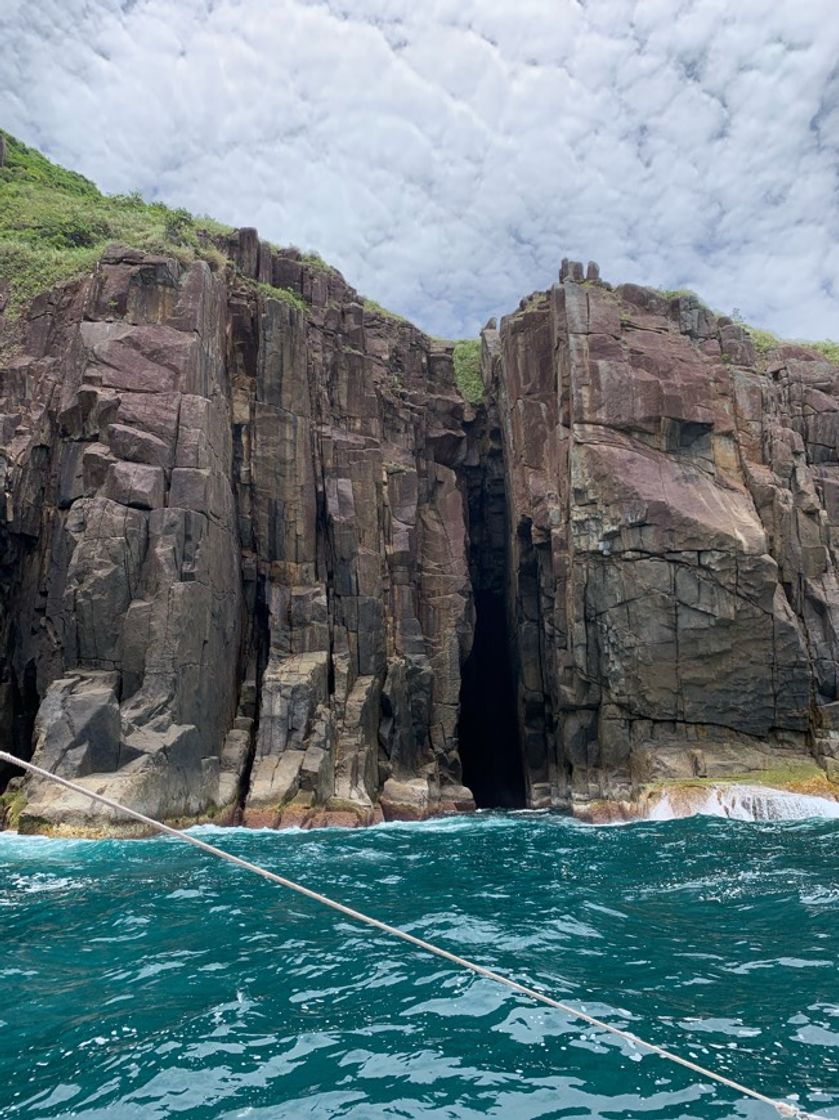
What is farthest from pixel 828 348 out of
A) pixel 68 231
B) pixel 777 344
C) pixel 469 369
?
pixel 68 231

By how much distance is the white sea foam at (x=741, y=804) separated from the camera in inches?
1169

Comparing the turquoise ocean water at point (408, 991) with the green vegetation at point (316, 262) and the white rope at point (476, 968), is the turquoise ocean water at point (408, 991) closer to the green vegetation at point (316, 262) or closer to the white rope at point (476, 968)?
the white rope at point (476, 968)

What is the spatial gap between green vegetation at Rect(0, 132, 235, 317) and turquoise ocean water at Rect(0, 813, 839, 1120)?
2848cm

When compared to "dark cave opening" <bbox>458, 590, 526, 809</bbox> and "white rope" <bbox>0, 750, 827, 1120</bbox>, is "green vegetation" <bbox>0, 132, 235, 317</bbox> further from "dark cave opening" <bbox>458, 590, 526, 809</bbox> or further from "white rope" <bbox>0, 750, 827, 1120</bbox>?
"white rope" <bbox>0, 750, 827, 1120</bbox>

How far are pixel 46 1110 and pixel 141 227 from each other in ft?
137

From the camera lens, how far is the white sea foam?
1169 inches

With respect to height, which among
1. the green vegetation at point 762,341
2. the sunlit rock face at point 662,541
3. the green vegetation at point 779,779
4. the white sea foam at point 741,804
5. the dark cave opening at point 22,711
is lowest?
the white sea foam at point 741,804

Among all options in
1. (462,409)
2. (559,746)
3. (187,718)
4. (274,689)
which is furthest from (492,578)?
(187,718)

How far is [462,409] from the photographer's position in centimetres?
4831

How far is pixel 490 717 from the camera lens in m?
49.7

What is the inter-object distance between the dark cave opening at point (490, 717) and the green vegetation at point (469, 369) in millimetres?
12026

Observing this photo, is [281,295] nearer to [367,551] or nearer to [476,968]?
[367,551]

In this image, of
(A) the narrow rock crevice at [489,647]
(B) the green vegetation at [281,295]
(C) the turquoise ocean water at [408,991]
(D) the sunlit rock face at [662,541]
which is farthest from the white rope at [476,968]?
(A) the narrow rock crevice at [489,647]

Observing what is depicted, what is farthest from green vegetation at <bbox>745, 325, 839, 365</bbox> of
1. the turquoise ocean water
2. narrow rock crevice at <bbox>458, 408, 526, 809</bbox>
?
the turquoise ocean water
